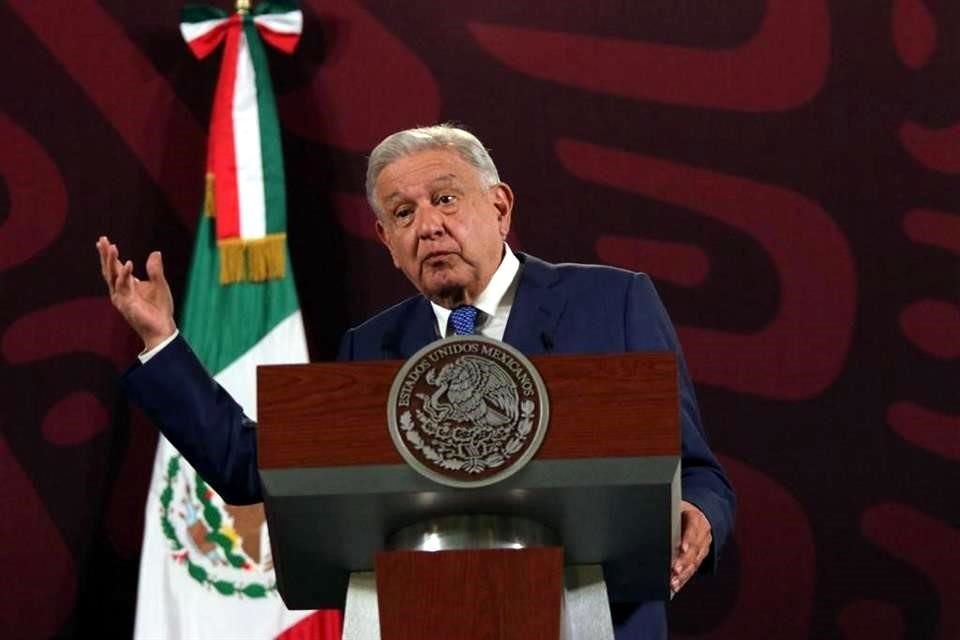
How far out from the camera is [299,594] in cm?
223

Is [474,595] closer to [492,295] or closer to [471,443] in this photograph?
[471,443]

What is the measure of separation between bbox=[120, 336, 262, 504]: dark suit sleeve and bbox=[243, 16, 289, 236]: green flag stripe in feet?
6.69

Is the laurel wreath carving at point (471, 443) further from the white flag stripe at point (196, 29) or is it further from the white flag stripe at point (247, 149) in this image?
the white flag stripe at point (196, 29)

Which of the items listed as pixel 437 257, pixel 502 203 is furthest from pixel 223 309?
pixel 437 257

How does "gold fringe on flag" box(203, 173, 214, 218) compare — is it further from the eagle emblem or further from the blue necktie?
the eagle emblem

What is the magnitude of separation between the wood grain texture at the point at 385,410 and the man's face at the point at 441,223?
85 centimetres

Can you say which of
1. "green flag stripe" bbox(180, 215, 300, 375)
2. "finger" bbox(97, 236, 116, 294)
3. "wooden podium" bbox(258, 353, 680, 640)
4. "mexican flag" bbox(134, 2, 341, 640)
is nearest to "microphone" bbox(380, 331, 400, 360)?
"finger" bbox(97, 236, 116, 294)

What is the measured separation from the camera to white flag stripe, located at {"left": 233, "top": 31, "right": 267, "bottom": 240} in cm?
454

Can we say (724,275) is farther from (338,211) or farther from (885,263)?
(338,211)

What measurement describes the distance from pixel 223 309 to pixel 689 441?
217 cm

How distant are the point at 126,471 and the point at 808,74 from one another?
220cm

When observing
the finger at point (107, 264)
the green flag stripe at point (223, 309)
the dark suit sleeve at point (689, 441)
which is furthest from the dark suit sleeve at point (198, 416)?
the green flag stripe at point (223, 309)

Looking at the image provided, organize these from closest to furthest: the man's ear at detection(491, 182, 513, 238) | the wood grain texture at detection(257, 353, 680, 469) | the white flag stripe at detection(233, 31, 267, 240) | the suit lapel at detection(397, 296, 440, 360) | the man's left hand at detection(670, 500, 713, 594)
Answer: the wood grain texture at detection(257, 353, 680, 469) < the man's left hand at detection(670, 500, 713, 594) < the suit lapel at detection(397, 296, 440, 360) < the man's ear at detection(491, 182, 513, 238) < the white flag stripe at detection(233, 31, 267, 240)

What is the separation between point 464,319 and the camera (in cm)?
275
